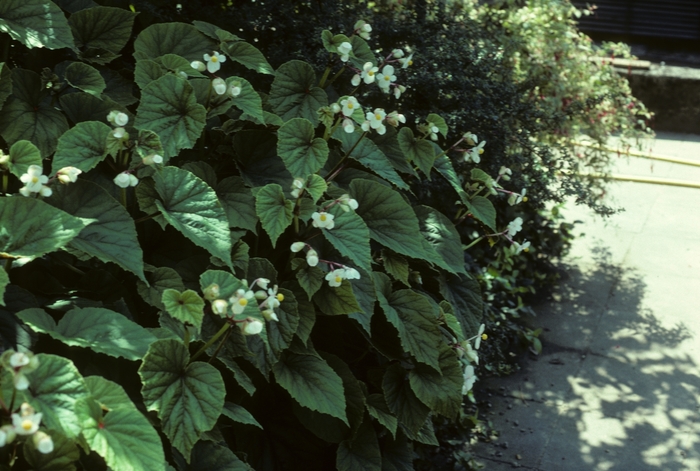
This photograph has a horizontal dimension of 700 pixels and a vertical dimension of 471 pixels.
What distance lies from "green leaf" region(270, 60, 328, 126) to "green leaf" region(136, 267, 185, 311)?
0.83 metres

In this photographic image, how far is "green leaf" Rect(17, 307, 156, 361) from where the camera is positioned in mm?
1666

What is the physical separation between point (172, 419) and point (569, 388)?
266cm

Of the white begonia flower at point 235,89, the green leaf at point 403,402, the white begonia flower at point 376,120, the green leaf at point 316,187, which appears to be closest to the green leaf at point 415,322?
the green leaf at point 403,402

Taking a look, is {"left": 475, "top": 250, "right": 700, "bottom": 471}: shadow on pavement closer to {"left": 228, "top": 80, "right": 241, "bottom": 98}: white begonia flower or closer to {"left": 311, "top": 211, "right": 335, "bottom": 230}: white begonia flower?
{"left": 311, "top": 211, "right": 335, "bottom": 230}: white begonia flower

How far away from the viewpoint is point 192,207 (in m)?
2.07

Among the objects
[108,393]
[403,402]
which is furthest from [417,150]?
[108,393]

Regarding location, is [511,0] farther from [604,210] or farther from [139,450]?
[139,450]

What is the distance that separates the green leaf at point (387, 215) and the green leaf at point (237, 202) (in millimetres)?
335

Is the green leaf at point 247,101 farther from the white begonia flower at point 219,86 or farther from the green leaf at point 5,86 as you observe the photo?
the green leaf at point 5,86

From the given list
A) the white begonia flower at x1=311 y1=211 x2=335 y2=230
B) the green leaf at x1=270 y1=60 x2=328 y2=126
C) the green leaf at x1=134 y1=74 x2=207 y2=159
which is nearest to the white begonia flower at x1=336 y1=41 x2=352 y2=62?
the green leaf at x1=270 y1=60 x2=328 y2=126

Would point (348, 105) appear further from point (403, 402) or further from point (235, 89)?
point (403, 402)

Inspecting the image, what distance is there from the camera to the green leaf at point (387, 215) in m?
2.44

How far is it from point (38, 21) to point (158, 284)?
90 centimetres

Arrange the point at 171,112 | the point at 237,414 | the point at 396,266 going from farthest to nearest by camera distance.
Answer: the point at 396,266, the point at 171,112, the point at 237,414
